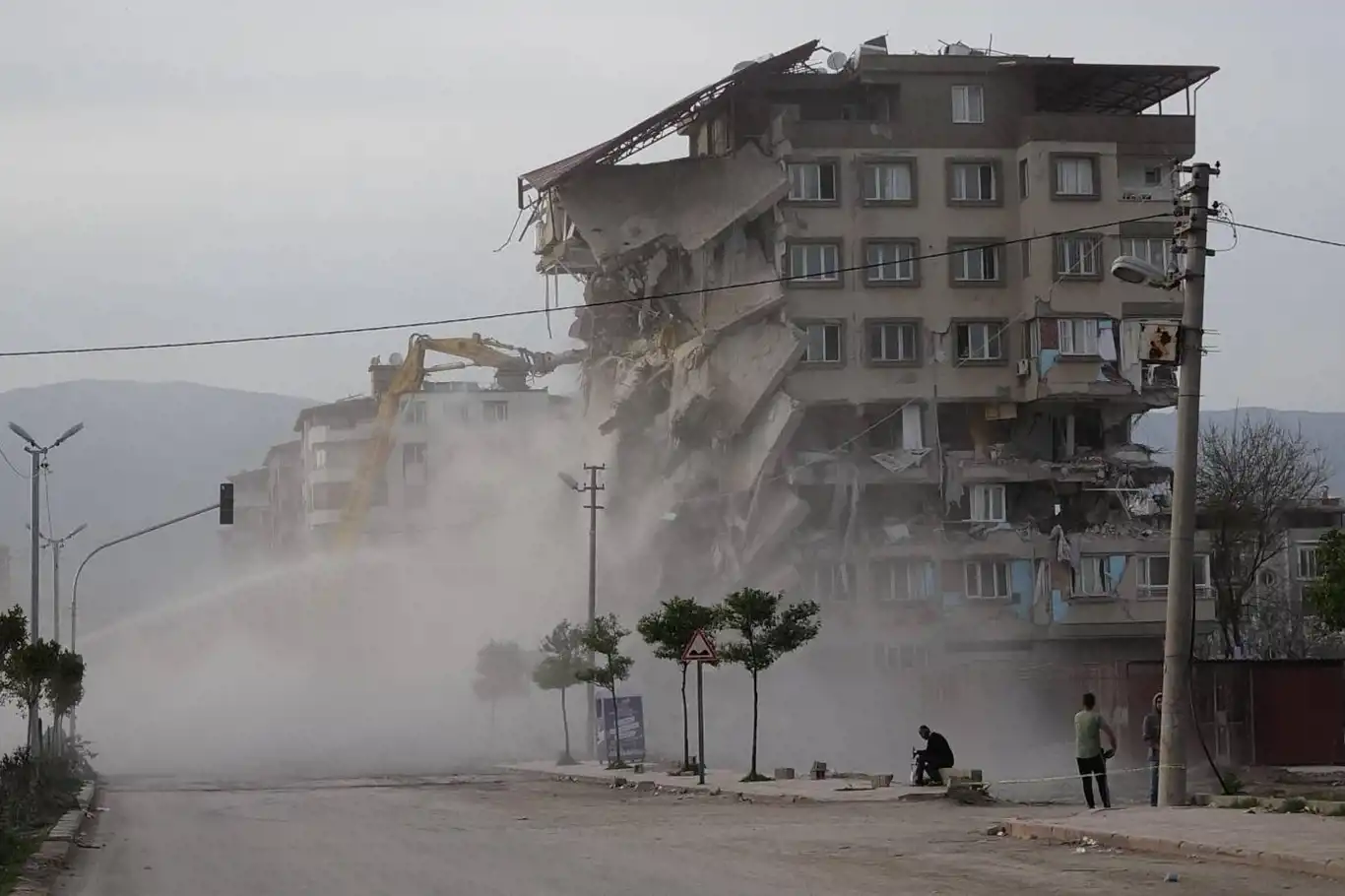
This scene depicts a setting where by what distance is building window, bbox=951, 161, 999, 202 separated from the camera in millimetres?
73500

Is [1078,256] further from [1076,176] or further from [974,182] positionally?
[974,182]

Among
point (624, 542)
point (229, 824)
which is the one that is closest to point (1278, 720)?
point (229, 824)

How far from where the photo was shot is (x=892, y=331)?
73250 mm

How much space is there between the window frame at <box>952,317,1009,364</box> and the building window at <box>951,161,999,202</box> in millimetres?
4694

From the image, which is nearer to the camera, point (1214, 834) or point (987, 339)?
point (1214, 834)

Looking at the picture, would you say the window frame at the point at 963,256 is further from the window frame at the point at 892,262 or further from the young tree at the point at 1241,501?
the young tree at the point at 1241,501

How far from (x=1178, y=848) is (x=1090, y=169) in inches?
2312

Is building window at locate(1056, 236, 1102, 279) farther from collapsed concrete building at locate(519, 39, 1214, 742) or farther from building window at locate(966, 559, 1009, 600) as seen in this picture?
building window at locate(966, 559, 1009, 600)

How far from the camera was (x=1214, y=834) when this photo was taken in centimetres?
1841

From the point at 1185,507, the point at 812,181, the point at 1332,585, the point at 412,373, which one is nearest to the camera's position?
the point at 1185,507

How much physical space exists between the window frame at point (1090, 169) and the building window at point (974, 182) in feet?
7.51

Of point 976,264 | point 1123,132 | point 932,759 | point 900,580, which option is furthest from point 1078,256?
point 932,759

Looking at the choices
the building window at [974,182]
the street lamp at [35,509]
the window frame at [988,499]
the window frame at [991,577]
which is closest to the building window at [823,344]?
the building window at [974,182]

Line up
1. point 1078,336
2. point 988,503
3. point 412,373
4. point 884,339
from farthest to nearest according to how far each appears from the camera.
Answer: point 412,373
point 988,503
point 1078,336
point 884,339
